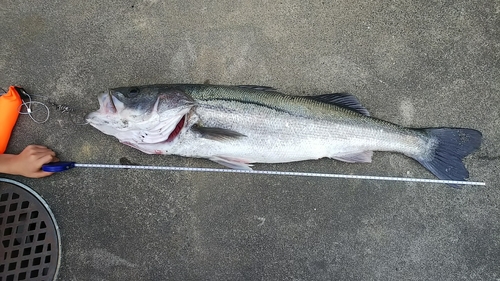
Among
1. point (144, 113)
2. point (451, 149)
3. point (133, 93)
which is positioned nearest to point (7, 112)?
point (133, 93)

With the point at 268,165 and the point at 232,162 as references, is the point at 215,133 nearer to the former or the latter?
the point at 232,162

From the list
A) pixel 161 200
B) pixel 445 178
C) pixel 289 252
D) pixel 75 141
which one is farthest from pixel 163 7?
pixel 445 178

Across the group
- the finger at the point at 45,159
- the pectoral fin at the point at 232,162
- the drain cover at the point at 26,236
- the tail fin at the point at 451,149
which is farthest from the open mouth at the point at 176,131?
the tail fin at the point at 451,149

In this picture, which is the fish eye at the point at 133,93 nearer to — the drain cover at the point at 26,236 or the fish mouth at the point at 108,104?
the fish mouth at the point at 108,104

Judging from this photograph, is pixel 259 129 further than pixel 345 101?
No

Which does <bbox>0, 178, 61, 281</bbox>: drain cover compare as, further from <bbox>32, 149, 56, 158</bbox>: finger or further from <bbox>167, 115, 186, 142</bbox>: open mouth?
<bbox>167, 115, 186, 142</bbox>: open mouth

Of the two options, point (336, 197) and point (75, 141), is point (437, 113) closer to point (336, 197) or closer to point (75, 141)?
point (336, 197)
